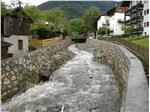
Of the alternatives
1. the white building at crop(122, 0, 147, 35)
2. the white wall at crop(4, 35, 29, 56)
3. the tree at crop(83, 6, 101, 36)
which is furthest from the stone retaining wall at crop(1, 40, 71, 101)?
the tree at crop(83, 6, 101, 36)

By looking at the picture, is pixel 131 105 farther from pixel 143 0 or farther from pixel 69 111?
pixel 143 0

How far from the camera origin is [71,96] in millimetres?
18141

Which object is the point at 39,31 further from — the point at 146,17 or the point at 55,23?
the point at 55,23

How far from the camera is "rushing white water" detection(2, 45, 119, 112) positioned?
51.6 ft

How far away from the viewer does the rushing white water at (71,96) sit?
619 inches

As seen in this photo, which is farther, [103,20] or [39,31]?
[103,20]

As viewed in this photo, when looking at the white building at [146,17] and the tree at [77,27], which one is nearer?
the white building at [146,17]

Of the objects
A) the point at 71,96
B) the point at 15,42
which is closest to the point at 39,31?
the point at 15,42

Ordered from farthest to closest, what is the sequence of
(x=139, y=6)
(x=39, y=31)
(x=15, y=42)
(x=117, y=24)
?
(x=117, y=24) → (x=139, y=6) → (x=39, y=31) → (x=15, y=42)

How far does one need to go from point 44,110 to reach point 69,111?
1241 millimetres

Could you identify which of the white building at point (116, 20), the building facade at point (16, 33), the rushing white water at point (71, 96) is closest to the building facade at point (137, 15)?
the white building at point (116, 20)

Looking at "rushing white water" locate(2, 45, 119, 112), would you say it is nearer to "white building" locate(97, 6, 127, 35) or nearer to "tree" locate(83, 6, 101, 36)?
"white building" locate(97, 6, 127, 35)

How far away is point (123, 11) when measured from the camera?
304 feet

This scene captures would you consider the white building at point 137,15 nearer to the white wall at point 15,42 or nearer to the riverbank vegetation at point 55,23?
the riverbank vegetation at point 55,23
